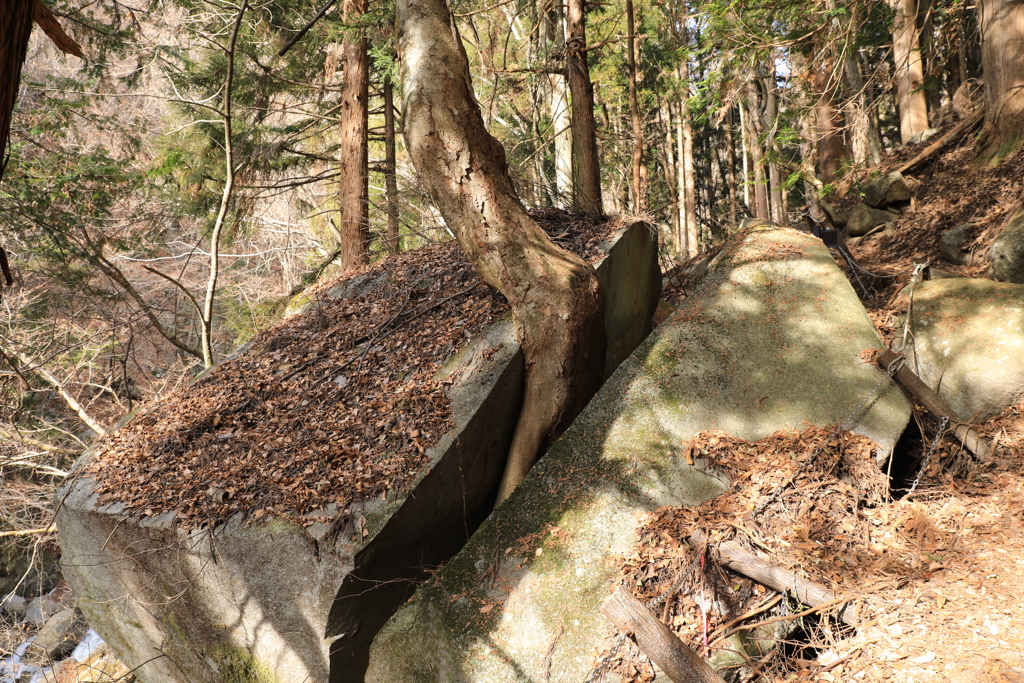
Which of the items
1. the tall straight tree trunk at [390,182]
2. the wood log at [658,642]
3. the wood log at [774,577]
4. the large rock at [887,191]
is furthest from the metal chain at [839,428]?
the large rock at [887,191]

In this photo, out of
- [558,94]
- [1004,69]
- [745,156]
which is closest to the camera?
[1004,69]

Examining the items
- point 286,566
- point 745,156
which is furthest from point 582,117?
point 745,156

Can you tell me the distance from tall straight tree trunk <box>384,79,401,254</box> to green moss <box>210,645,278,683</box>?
454cm

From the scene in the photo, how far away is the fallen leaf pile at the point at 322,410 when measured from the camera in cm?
432

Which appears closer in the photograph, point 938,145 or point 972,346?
point 972,346

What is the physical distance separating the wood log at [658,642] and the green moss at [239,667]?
8.28 feet

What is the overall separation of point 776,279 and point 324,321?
4.53m

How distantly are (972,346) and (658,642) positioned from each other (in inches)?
154

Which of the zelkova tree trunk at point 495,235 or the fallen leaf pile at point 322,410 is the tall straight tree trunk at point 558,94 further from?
the zelkova tree trunk at point 495,235

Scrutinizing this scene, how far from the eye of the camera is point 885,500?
418 centimetres

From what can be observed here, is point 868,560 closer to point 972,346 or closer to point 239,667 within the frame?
point 972,346

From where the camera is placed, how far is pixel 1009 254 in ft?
19.0

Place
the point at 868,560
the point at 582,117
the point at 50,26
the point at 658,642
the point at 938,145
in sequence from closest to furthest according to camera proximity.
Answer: the point at 50,26, the point at 658,642, the point at 868,560, the point at 582,117, the point at 938,145

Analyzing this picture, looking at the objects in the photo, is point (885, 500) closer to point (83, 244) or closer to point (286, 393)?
point (286, 393)
